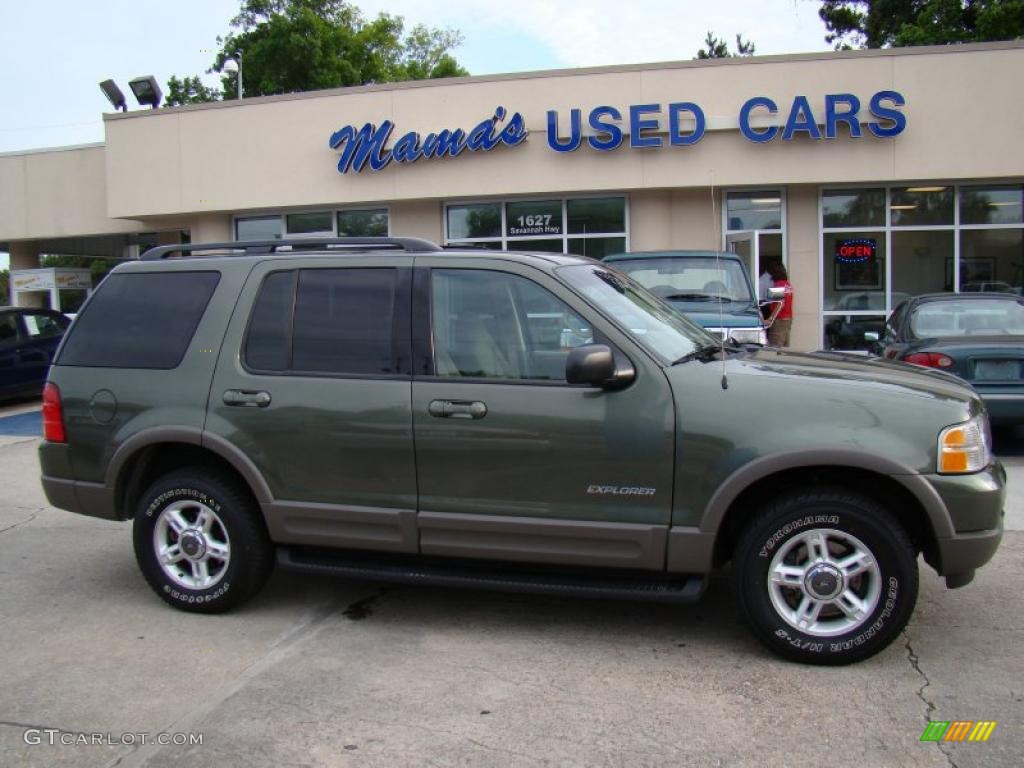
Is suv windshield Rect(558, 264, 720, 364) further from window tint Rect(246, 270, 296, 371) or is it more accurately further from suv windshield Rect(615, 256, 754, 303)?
suv windshield Rect(615, 256, 754, 303)

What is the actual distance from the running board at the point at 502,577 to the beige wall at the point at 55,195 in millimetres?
17220

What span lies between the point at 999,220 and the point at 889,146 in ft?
8.16

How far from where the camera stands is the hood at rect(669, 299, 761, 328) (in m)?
9.28

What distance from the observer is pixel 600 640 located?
14.4 ft

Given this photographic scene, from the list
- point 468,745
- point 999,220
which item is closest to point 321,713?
point 468,745

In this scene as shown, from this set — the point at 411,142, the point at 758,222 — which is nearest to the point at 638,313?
the point at 758,222

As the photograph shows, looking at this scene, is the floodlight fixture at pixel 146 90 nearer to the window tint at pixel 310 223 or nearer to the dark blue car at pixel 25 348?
the window tint at pixel 310 223

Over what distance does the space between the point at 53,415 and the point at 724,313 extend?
21.6 feet

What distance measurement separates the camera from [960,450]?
12.6 ft

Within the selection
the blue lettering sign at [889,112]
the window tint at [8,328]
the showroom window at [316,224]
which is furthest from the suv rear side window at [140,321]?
the blue lettering sign at [889,112]

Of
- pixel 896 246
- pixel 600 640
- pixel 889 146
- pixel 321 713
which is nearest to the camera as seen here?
pixel 321 713

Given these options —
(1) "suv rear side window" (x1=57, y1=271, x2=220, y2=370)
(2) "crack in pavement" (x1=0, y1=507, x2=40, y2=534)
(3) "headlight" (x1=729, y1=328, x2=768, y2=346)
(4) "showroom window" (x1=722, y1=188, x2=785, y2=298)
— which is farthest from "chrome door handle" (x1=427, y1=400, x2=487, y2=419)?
(4) "showroom window" (x1=722, y1=188, x2=785, y2=298)

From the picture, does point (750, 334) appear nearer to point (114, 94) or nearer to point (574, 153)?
point (574, 153)

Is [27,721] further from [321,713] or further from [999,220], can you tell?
[999,220]
